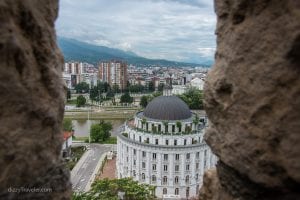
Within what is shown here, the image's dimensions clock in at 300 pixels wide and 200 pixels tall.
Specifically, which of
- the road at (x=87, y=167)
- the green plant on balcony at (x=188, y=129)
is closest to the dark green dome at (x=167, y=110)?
the green plant on balcony at (x=188, y=129)

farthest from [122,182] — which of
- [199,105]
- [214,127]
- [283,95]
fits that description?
[199,105]

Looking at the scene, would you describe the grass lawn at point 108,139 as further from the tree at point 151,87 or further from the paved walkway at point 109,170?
the tree at point 151,87

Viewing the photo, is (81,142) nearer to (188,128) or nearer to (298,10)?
(188,128)

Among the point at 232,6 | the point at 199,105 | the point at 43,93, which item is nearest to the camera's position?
the point at 43,93

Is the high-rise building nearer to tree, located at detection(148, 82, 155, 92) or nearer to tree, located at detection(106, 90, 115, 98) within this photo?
tree, located at detection(148, 82, 155, 92)

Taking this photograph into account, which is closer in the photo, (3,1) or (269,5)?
(3,1)
